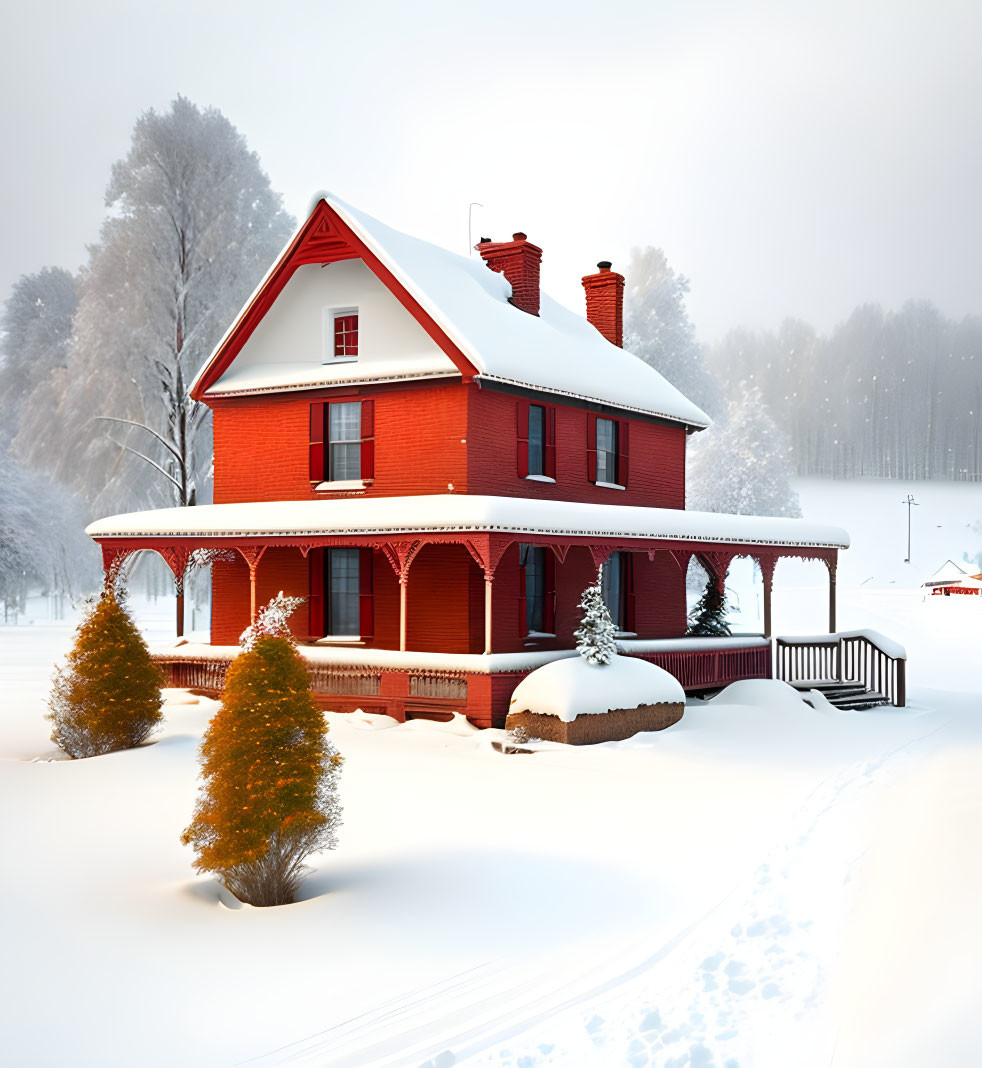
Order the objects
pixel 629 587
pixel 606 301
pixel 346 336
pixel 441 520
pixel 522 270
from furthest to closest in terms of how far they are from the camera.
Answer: pixel 606 301, pixel 522 270, pixel 629 587, pixel 346 336, pixel 441 520

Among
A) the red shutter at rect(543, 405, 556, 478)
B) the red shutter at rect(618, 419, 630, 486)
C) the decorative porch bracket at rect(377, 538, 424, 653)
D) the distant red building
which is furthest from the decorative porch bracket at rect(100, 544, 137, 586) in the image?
the distant red building

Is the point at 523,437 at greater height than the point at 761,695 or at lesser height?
greater

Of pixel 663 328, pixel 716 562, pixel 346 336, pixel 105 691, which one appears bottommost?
pixel 105 691

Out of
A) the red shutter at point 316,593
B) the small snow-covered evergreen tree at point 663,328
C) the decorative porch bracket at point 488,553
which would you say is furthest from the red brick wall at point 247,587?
the small snow-covered evergreen tree at point 663,328

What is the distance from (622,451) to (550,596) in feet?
15.1

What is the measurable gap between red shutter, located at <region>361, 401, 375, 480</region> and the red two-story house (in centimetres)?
3

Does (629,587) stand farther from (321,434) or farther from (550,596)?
(321,434)

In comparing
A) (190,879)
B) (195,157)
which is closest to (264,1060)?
(190,879)

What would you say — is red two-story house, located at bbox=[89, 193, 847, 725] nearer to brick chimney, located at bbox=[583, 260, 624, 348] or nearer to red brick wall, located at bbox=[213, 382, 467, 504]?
red brick wall, located at bbox=[213, 382, 467, 504]

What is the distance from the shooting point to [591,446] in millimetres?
24281

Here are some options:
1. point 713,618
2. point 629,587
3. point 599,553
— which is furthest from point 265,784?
point 713,618

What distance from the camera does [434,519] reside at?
18.0 m

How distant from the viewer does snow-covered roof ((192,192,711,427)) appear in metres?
21.1

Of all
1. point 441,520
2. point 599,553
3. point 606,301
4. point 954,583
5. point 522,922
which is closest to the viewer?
point 522,922
